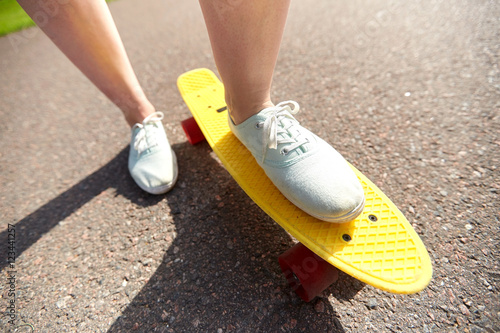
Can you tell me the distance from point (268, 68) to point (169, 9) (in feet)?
11.6

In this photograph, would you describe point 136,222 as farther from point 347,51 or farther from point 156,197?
point 347,51

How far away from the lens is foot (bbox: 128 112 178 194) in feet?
5.16

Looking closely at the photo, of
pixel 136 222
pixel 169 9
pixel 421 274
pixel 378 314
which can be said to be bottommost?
pixel 378 314

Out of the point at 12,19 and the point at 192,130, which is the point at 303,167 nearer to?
the point at 192,130

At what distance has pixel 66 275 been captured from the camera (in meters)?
1.35

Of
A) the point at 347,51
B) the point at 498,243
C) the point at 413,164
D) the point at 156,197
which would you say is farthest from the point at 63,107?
the point at 498,243

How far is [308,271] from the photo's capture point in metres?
1.07

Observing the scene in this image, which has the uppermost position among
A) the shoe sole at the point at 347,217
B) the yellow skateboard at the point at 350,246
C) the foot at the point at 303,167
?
the foot at the point at 303,167

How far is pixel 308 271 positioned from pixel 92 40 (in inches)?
57.1

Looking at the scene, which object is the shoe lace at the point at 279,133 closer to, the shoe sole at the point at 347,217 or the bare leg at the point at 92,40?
the shoe sole at the point at 347,217

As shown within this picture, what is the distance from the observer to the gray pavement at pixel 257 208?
112 cm

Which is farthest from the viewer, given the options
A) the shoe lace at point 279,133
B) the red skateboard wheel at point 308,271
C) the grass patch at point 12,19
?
the grass patch at point 12,19

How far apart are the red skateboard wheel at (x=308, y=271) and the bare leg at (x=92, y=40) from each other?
48.5 inches

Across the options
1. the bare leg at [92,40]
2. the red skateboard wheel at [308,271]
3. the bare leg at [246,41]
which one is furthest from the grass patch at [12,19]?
the red skateboard wheel at [308,271]
